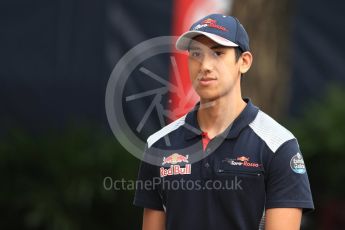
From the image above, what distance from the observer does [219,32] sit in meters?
4.55

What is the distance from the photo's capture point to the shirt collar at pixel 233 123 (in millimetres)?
4621

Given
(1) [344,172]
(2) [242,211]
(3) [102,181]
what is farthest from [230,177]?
(1) [344,172]

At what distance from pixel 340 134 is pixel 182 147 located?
18.5 ft

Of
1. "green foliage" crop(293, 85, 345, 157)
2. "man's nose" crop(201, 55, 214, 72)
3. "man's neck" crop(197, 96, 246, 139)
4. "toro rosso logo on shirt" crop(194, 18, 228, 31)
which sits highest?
"green foliage" crop(293, 85, 345, 157)

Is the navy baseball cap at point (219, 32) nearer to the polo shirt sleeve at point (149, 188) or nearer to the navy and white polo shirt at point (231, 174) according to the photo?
the navy and white polo shirt at point (231, 174)

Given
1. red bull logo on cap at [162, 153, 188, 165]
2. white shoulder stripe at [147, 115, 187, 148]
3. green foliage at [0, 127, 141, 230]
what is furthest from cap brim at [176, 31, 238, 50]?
green foliage at [0, 127, 141, 230]

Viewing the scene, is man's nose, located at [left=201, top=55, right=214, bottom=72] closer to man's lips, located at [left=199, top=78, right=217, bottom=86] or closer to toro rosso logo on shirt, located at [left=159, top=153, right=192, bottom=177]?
man's lips, located at [left=199, top=78, right=217, bottom=86]

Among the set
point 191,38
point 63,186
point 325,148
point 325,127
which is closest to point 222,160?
point 191,38

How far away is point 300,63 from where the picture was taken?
11.3m

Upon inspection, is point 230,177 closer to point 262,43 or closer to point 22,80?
point 262,43

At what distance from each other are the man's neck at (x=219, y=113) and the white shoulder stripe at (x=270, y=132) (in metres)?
0.12

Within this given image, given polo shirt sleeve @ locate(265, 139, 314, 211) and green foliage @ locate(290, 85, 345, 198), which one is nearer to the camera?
polo shirt sleeve @ locate(265, 139, 314, 211)

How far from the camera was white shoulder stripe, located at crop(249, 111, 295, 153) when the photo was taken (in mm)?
4492

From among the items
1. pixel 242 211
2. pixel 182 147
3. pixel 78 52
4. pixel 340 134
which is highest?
pixel 78 52
